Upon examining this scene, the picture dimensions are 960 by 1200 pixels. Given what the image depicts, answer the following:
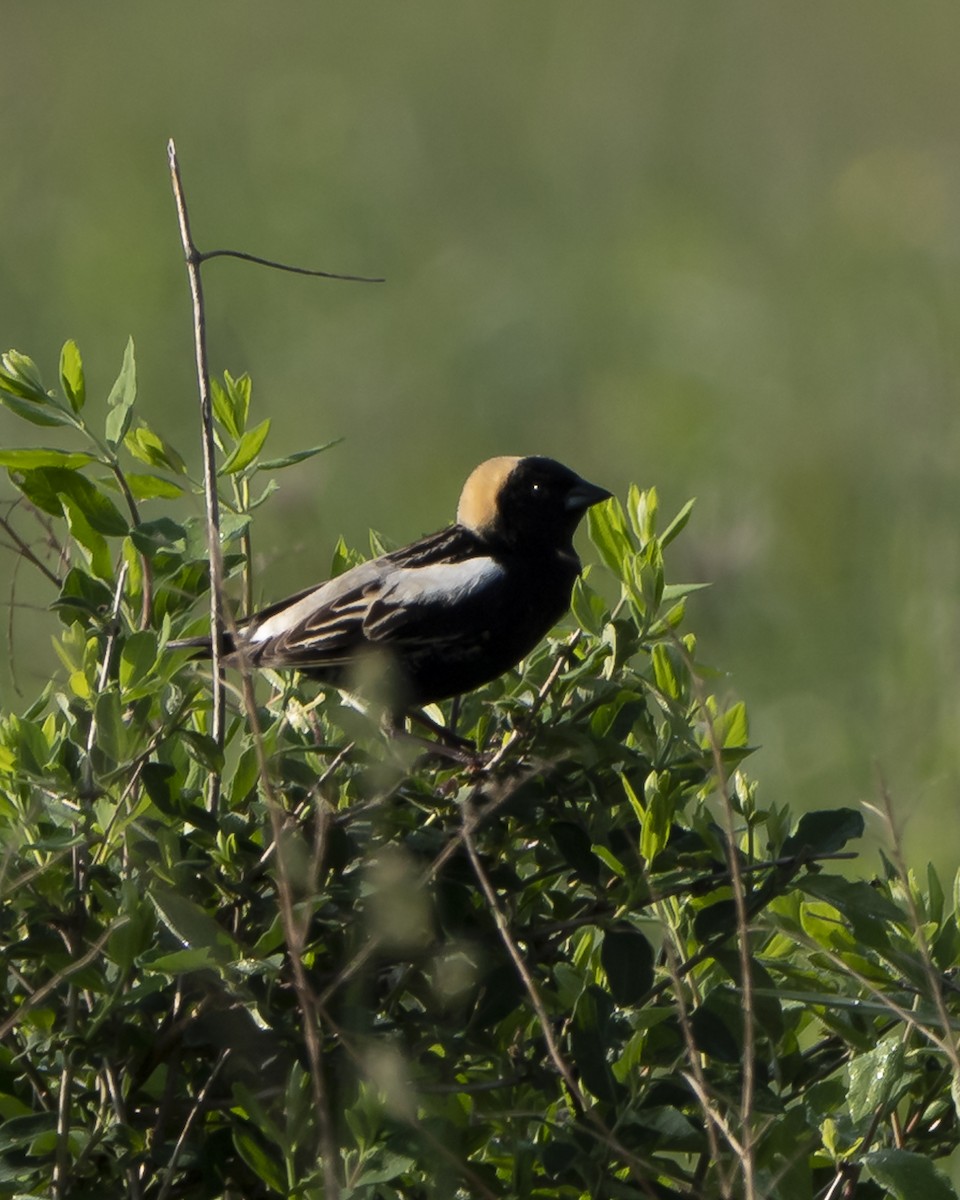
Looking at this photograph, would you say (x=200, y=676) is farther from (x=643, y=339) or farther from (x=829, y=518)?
(x=643, y=339)

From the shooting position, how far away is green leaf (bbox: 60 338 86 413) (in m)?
2.50

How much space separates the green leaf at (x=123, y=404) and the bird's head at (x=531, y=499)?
42.9 inches

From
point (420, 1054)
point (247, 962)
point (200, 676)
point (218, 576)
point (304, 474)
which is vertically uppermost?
point (218, 576)

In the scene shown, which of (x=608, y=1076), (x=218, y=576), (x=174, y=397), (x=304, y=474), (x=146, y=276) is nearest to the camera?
(x=218, y=576)

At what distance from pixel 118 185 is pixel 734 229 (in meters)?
3.31

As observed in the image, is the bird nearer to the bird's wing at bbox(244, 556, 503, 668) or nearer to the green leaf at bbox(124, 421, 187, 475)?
the bird's wing at bbox(244, 556, 503, 668)

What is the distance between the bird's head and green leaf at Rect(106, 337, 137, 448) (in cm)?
109

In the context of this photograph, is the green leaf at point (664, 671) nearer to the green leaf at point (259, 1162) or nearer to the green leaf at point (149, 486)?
the green leaf at point (149, 486)

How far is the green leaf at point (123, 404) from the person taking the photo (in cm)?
233

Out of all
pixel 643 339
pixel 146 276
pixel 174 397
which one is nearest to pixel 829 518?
pixel 643 339

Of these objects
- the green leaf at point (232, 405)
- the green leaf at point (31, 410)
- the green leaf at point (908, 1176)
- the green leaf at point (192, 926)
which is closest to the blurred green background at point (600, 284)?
the green leaf at point (232, 405)

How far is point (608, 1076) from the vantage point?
2090mm

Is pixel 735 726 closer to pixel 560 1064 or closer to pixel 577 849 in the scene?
pixel 577 849

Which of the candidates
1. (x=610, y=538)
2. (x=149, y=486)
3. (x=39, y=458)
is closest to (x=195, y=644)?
(x=149, y=486)
